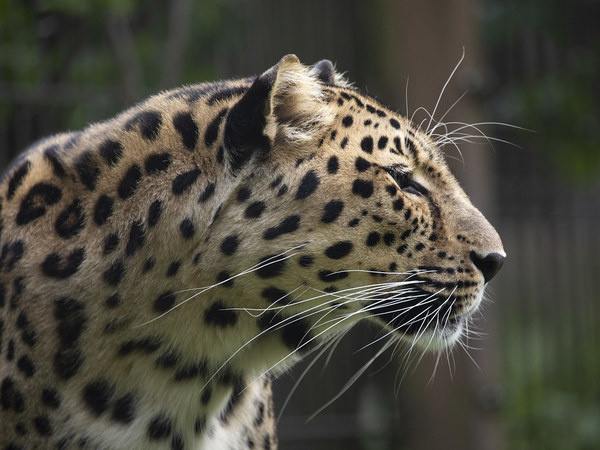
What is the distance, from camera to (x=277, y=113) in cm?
387

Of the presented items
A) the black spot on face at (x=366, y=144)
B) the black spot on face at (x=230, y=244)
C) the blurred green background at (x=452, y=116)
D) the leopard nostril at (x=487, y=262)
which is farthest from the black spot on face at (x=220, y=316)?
the blurred green background at (x=452, y=116)

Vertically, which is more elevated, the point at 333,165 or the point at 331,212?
the point at 333,165

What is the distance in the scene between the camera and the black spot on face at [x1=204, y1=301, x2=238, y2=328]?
12.4 feet

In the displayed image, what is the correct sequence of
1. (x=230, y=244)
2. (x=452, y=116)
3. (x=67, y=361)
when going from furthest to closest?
(x=452, y=116) → (x=67, y=361) → (x=230, y=244)

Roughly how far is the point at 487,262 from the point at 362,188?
0.63m

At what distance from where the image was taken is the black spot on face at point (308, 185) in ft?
12.3

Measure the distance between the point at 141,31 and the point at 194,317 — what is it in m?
5.16

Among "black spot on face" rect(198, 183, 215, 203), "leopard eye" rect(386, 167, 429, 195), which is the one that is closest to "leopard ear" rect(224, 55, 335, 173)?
"black spot on face" rect(198, 183, 215, 203)

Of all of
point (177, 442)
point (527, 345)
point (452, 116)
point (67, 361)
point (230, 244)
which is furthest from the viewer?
point (527, 345)

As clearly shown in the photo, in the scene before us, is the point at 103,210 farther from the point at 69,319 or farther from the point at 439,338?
the point at 439,338

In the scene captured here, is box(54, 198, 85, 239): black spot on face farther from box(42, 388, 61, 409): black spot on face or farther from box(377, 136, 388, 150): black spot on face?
box(377, 136, 388, 150): black spot on face

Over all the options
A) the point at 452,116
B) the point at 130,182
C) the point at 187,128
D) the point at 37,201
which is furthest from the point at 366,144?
the point at 452,116

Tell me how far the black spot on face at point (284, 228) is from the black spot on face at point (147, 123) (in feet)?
2.18

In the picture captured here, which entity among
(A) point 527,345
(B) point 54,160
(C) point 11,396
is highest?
(B) point 54,160
